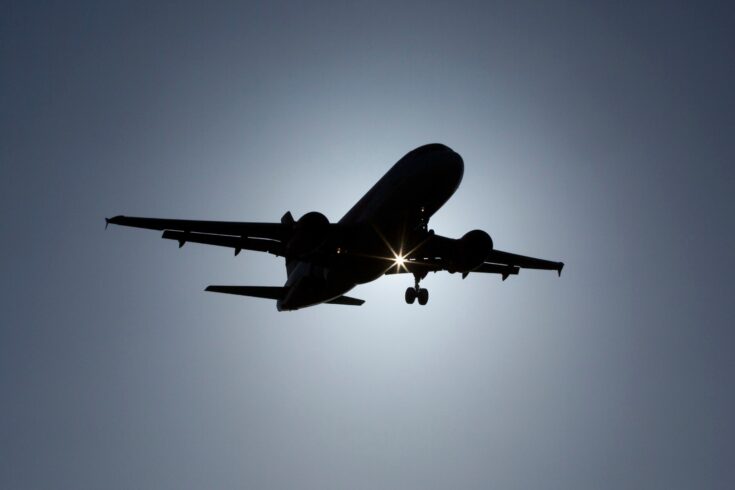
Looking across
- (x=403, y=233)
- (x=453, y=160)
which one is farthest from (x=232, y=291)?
(x=453, y=160)

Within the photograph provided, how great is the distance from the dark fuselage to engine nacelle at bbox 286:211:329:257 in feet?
4.11

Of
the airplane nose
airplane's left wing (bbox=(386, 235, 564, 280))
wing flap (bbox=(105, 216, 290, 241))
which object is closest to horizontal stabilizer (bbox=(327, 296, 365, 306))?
airplane's left wing (bbox=(386, 235, 564, 280))

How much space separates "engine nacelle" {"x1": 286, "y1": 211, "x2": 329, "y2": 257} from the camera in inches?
1005

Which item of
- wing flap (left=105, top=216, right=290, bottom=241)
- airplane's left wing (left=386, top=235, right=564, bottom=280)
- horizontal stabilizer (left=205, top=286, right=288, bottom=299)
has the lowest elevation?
horizontal stabilizer (left=205, top=286, right=288, bottom=299)

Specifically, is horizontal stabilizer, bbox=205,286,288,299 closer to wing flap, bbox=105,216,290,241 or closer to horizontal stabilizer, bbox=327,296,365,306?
horizontal stabilizer, bbox=327,296,365,306

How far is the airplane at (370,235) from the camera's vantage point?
25.7m

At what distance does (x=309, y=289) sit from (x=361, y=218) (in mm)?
4622

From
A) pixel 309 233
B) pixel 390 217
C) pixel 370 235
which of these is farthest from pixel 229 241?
pixel 390 217

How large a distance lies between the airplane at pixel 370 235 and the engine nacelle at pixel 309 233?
1.5 inches

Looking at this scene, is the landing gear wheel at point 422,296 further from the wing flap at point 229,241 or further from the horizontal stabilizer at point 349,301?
the wing flap at point 229,241

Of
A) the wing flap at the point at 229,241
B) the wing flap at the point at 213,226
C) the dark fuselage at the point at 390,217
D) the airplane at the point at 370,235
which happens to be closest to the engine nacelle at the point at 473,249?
the airplane at the point at 370,235

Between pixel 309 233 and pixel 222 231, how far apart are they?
14.0ft

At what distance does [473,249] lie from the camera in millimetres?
28625

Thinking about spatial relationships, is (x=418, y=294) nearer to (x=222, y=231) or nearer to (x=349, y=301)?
(x=349, y=301)
